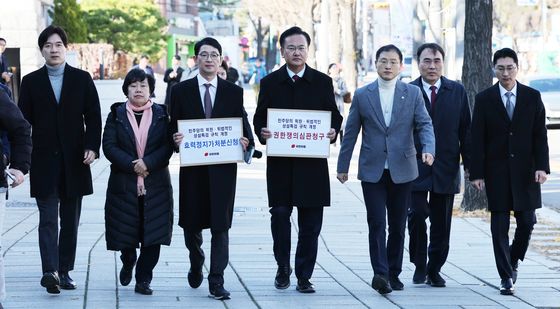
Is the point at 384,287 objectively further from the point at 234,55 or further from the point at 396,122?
the point at 234,55

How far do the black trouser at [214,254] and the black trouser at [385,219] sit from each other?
1112 millimetres

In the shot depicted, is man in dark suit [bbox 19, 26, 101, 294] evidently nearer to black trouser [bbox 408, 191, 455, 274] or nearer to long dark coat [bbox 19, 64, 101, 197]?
long dark coat [bbox 19, 64, 101, 197]

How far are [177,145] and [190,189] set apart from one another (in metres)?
0.35

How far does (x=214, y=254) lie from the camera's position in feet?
31.3

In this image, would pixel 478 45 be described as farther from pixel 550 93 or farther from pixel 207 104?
pixel 550 93

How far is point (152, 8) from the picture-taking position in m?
67.1

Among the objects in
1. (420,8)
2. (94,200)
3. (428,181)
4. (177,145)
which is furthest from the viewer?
(420,8)

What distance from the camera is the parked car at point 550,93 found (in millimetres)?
34406

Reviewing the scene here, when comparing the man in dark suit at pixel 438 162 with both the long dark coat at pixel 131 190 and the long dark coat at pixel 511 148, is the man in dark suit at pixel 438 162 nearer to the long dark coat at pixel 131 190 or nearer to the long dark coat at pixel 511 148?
the long dark coat at pixel 511 148

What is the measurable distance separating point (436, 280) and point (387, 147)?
3.97 ft

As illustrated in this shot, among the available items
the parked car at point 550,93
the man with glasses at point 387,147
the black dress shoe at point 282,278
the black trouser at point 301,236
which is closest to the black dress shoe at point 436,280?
the man with glasses at point 387,147

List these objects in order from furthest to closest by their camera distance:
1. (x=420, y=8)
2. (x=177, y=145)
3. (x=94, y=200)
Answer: (x=420, y=8) < (x=94, y=200) < (x=177, y=145)

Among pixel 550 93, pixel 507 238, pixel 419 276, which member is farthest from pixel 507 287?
pixel 550 93

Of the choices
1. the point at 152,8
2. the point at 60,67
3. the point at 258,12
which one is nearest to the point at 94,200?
the point at 60,67
